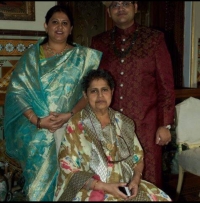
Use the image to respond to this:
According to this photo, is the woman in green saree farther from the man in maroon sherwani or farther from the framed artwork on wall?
the framed artwork on wall

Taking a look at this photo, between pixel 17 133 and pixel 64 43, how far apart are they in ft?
2.16

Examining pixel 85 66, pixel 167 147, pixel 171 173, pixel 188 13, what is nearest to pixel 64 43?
A: pixel 85 66

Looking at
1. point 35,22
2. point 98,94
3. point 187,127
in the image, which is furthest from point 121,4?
point 187,127

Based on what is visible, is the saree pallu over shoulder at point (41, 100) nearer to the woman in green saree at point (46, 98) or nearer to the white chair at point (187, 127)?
the woman in green saree at point (46, 98)

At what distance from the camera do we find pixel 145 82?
2150 mm

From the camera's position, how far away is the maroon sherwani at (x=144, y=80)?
2.11 meters

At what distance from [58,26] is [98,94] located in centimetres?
53

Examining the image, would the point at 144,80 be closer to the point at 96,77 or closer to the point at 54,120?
the point at 96,77

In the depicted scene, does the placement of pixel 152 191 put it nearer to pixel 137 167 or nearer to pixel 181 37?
pixel 137 167

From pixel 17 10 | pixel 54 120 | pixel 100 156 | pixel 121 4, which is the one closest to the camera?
pixel 100 156

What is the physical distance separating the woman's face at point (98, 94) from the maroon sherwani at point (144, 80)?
0.29 m

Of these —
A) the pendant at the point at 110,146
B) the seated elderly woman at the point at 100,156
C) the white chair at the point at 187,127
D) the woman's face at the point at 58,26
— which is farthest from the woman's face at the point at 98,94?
the white chair at the point at 187,127

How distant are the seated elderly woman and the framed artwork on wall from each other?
1.48 m

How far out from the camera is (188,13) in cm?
415
